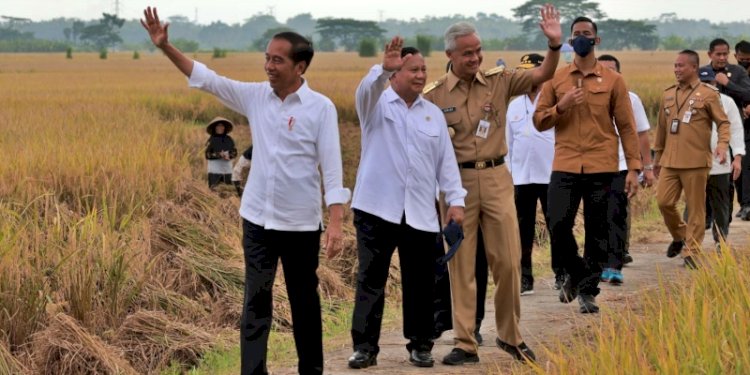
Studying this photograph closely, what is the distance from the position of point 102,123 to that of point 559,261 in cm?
948

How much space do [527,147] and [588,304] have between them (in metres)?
1.26

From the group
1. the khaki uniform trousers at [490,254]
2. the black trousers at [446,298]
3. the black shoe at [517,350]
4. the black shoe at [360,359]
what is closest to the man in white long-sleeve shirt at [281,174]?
the black shoe at [360,359]

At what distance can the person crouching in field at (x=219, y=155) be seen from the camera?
1248 centimetres

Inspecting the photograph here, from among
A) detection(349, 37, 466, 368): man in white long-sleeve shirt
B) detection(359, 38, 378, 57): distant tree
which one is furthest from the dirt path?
detection(359, 38, 378, 57): distant tree

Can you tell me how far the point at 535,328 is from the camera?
23.1 feet

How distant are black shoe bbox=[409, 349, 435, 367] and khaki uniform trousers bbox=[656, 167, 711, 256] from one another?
138 inches

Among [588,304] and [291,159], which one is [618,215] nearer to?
[588,304]

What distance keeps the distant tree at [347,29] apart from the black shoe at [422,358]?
129 meters

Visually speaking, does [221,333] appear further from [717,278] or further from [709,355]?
[709,355]

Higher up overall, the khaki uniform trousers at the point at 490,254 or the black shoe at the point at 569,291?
the khaki uniform trousers at the point at 490,254

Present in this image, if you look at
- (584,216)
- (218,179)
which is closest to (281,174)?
(584,216)

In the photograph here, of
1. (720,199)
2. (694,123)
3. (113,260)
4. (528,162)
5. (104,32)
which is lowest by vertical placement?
(104,32)

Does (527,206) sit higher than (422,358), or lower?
higher

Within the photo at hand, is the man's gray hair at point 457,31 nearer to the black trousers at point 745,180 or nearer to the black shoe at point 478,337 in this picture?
the black shoe at point 478,337
